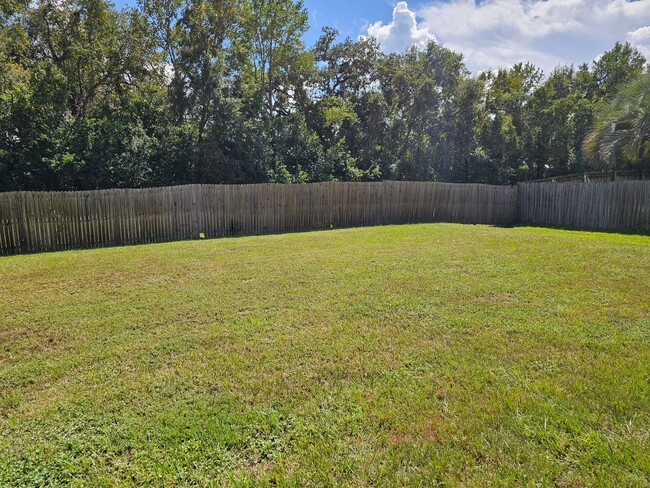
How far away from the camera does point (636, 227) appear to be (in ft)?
37.7

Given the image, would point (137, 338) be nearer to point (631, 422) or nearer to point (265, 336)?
point (265, 336)

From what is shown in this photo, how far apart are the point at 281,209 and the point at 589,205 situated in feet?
35.9

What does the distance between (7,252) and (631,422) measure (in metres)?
11.1

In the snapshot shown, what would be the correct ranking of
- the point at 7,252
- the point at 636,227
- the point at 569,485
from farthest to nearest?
1. the point at 636,227
2. the point at 7,252
3. the point at 569,485

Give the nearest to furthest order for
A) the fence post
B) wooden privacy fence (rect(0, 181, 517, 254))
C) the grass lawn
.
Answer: the grass lawn
wooden privacy fence (rect(0, 181, 517, 254))
the fence post

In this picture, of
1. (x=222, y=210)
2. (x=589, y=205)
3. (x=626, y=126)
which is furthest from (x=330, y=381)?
(x=626, y=126)

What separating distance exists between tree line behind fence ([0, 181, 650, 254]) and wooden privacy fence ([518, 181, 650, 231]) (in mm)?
28

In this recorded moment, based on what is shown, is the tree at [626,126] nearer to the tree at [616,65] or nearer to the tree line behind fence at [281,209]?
the tree line behind fence at [281,209]

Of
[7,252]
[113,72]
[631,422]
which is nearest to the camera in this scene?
[631,422]

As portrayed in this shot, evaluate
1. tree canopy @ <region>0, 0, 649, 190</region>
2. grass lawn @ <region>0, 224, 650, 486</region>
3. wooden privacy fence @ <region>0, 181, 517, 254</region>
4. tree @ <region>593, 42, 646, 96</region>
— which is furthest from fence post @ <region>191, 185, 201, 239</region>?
tree @ <region>593, 42, 646, 96</region>

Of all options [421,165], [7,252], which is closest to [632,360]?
[7,252]

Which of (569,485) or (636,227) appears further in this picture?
(636,227)

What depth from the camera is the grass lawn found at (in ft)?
6.17

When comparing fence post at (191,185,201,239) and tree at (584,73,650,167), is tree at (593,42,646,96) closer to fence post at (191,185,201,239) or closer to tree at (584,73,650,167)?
tree at (584,73,650,167)
